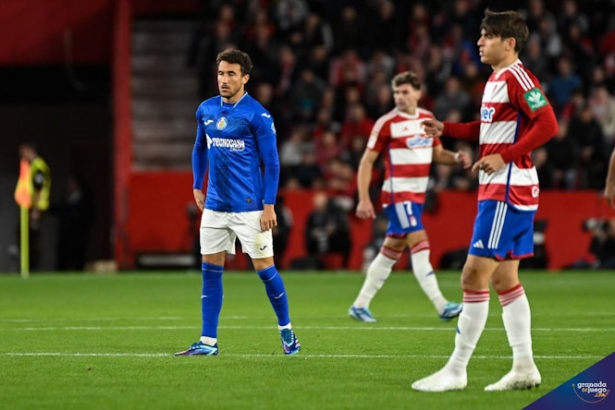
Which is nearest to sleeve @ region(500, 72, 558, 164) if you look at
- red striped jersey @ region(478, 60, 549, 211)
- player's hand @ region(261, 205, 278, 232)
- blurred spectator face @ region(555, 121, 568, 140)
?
red striped jersey @ region(478, 60, 549, 211)

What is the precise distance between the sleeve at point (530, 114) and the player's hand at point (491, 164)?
0.03m

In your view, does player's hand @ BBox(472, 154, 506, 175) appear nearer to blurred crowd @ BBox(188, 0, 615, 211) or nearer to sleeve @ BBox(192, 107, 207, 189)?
sleeve @ BBox(192, 107, 207, 189)

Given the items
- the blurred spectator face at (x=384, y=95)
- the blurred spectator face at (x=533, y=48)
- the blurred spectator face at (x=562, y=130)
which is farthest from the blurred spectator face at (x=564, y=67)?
the blurred spectator face at (x=384, y=95)

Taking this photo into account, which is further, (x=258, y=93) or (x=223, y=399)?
(x=258, y=93)

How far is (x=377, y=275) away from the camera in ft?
42.5

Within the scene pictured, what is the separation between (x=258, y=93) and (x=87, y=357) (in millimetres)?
15682

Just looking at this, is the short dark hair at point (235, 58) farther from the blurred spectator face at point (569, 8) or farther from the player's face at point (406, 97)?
the blurred spectator face at point (569, 8)

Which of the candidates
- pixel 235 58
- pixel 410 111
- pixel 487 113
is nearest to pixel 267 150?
pixel 235 58

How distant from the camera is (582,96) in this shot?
80.0 feet

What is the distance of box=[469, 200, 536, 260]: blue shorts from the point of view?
7547 millimetres

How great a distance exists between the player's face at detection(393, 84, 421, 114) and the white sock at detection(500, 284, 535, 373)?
5.32 metres

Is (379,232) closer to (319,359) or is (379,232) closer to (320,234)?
(320,234)

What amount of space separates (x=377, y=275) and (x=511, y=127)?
5.43 m

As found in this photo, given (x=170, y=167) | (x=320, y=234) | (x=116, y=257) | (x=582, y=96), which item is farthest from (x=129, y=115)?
(x=582, y=96)
